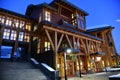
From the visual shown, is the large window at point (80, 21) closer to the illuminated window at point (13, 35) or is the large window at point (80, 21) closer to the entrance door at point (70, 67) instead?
the entrance door at point (70, 67)

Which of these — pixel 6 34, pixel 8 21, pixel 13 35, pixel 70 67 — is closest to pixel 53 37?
pixel 70 67

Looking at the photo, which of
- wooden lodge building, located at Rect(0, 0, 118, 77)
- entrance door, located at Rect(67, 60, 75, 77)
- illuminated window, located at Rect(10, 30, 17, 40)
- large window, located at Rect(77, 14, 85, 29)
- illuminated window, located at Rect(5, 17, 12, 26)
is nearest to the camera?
wooden lodge building, located at Rect(0, 0, 118, 77)

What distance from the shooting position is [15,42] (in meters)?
18.1

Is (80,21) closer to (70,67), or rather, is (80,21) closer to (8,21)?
(70,67)

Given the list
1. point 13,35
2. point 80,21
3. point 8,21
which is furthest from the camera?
point 80,21

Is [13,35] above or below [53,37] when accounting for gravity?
above

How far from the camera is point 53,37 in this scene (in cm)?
1625

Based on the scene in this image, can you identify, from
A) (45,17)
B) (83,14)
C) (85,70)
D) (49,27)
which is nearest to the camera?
(49,27)

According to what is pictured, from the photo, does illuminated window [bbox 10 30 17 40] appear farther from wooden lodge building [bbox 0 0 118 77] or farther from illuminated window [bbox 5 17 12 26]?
illuminated window [bbox 5 17 12 26]

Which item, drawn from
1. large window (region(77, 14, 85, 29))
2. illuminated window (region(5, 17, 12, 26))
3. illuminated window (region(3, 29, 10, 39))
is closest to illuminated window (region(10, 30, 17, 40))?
illuminated window (region(3, 29, 10, 39))

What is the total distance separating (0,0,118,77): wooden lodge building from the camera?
1544 cm

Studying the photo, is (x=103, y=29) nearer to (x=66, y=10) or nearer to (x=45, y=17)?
(x=66, y=10)

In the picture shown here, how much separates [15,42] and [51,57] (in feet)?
24.6

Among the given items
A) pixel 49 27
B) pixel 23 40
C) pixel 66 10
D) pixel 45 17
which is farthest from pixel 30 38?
pixel 66 10
